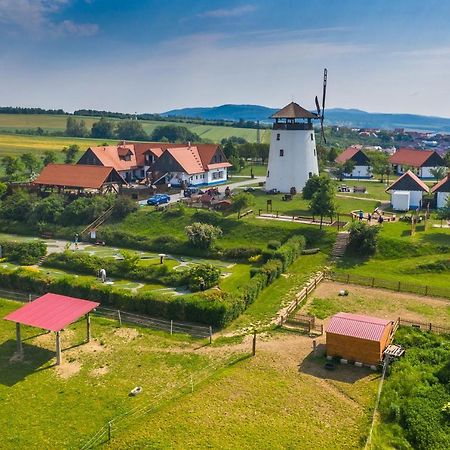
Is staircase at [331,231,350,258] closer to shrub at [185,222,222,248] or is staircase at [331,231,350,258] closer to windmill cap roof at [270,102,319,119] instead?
shrub at [185,222,222,248]

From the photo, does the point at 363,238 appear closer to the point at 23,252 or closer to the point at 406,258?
the point at 406,258

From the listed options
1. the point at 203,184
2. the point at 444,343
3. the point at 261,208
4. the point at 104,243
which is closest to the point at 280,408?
the point at 444,343

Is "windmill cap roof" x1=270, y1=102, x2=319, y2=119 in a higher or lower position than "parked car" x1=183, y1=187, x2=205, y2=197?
higher

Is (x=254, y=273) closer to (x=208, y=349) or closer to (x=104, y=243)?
(x=208, y=349)

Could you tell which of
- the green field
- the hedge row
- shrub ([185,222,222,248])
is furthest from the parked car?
the green field

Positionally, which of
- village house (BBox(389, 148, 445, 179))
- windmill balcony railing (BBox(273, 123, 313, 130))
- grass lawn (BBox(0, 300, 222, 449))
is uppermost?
windmill balcony railing (BBox(273, 123, 313, 130))

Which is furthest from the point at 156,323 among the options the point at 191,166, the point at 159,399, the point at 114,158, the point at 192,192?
the point at 114,158
